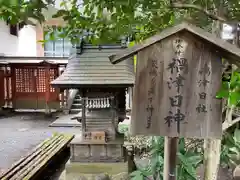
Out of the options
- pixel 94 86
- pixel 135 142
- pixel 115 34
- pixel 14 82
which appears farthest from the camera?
pixel 14 82

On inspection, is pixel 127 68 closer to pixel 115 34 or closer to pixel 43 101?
pixel 115 34

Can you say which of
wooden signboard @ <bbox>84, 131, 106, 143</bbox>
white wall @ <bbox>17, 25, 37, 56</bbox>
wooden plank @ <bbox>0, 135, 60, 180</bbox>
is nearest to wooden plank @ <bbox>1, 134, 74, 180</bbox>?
wooden plank @ <bbox>0, 135, 60, 180</bbox>

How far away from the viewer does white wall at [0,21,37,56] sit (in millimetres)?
Answer: 13965

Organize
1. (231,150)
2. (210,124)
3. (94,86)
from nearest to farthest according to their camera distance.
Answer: (210,124)
(231,150)
(94,86)

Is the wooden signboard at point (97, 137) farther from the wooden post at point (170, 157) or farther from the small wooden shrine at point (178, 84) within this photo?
the small wooden shrine at point (178, 84)

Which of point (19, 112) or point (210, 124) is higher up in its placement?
point (210, 124)

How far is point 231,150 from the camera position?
15.0 feet

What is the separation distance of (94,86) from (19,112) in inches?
375

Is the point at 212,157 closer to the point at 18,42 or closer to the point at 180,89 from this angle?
the point at 180,89

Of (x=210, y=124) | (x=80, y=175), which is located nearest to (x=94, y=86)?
(x=80, y=175)

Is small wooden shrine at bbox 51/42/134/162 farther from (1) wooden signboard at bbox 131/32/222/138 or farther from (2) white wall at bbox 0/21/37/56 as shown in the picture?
(2) white wall at bbox 0/21/37/56

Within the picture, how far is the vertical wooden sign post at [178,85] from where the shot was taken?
6.49 feet

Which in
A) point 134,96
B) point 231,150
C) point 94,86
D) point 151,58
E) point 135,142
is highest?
point 151,58

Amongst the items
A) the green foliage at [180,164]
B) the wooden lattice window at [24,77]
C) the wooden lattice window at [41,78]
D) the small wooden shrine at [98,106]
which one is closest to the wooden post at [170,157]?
the green foliage at [180,164]
